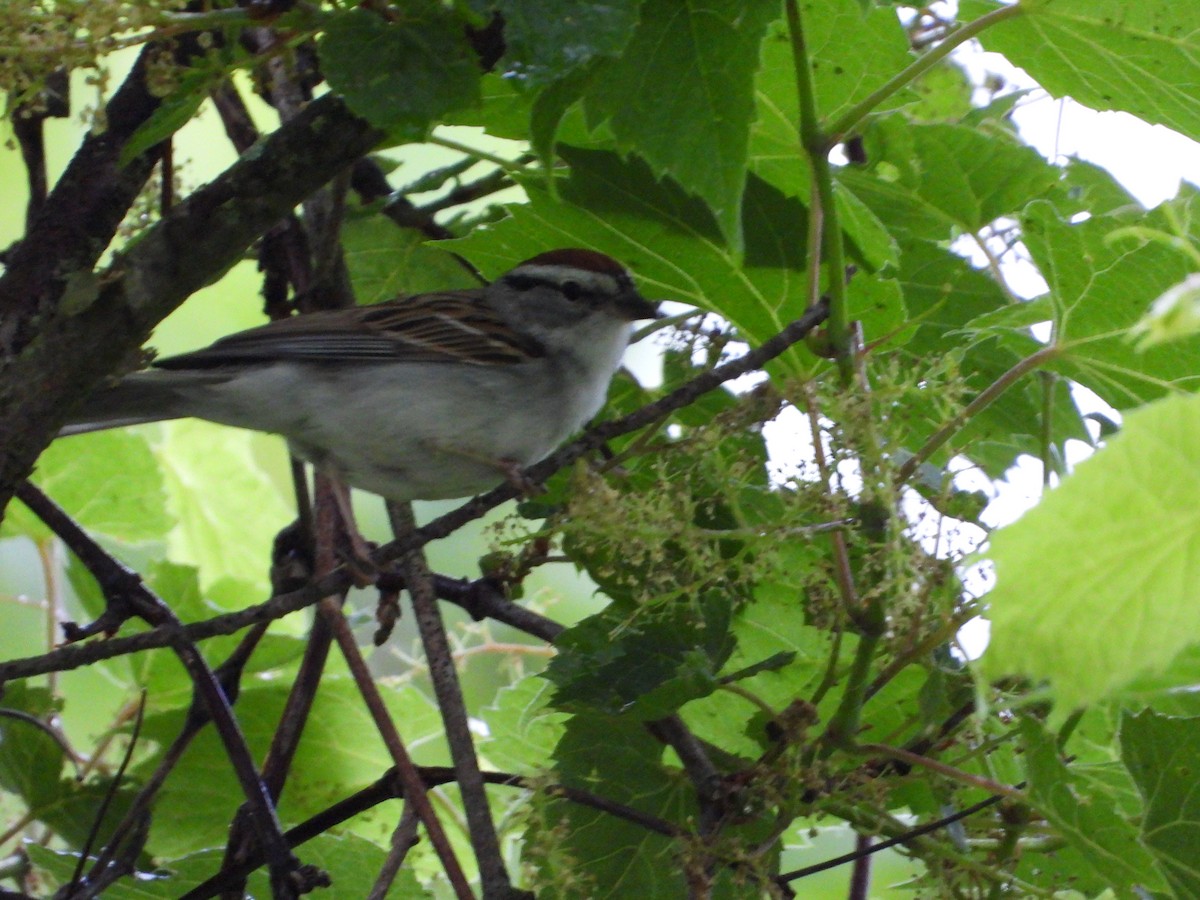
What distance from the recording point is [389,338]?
254 cm

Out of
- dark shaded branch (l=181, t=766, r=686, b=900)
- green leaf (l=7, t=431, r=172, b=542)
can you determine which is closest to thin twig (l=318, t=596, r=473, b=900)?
dark shaded branch (l=181, t=766, r=686, b=900)

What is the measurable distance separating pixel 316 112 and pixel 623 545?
0.64 metres

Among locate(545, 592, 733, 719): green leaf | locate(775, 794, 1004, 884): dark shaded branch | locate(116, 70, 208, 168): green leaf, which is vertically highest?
locate(116, 70, 208, 168): green leaf

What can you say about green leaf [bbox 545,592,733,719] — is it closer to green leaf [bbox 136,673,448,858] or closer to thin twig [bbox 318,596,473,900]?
thin twig [bbox 318,596,473,900]

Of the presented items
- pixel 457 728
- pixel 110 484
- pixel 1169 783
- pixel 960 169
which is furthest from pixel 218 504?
pixel 1169 783

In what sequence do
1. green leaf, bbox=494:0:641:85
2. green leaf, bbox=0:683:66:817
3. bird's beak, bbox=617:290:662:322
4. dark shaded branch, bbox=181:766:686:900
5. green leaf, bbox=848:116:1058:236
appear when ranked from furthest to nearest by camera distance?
bird's beak, bbox=617:290:662:322 < green leaf, bbox=0:683:66:817 < green leaf, bbox=848:116:1058:236 < dark shaded branch, bbox=181:766:686:900 < green leaf, bbox=494:0:641:85

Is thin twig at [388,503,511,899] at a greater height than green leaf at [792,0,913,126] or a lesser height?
lesser

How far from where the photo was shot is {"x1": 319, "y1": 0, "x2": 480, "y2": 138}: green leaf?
4.69 ft

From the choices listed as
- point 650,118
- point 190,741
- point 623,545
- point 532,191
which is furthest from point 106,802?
point 650,118

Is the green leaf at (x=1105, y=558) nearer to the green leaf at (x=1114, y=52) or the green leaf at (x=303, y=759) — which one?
the green leaf at (x=1114, y=52)

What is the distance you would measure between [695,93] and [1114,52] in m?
0.66

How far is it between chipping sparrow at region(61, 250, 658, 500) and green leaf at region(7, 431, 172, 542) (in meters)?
0.50

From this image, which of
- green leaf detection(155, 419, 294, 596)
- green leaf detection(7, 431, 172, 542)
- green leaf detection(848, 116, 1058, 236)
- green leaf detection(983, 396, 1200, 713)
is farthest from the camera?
green leaf detection(155, 419, 294, 596)

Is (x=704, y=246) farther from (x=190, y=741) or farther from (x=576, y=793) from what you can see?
(x=190, y=741)
